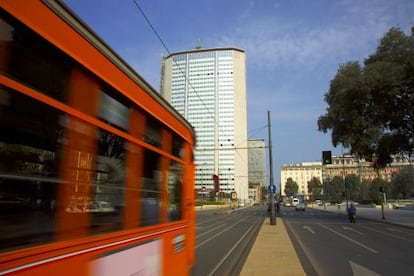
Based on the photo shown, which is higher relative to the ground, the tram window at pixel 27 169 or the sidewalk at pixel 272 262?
the tram window at pixel 27 169

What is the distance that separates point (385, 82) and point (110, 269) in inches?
1291

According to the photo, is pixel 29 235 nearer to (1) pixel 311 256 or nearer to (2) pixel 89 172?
(2) pixel 89 172

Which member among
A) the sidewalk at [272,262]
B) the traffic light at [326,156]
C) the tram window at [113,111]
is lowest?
the sidewalk at [272,262]

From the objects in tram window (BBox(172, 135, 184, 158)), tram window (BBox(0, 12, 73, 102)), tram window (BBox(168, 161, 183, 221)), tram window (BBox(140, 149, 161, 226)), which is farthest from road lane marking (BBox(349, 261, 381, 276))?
tram window (BBox(0, 12, 73, 102))

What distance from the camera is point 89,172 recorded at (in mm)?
3186

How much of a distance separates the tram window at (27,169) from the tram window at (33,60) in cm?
12

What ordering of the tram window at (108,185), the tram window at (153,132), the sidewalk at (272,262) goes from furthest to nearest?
the sidewalk at (272,262) < the tram window at (153,132) < the tram window at (108,185)

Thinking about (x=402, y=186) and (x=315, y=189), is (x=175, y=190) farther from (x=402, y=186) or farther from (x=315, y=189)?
(x=315, y=189)

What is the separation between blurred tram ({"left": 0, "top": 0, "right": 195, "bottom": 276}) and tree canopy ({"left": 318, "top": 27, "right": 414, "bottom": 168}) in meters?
31.7

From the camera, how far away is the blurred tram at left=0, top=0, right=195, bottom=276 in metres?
2.36

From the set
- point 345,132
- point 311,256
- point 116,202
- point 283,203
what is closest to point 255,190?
point 283,203

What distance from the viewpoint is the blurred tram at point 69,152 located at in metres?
2.36

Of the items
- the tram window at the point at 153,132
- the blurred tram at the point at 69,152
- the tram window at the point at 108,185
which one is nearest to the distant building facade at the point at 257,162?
the tram window at the point at 153,132

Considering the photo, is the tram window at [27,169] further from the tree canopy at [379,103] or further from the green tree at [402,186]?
the green tree at [402,186]
